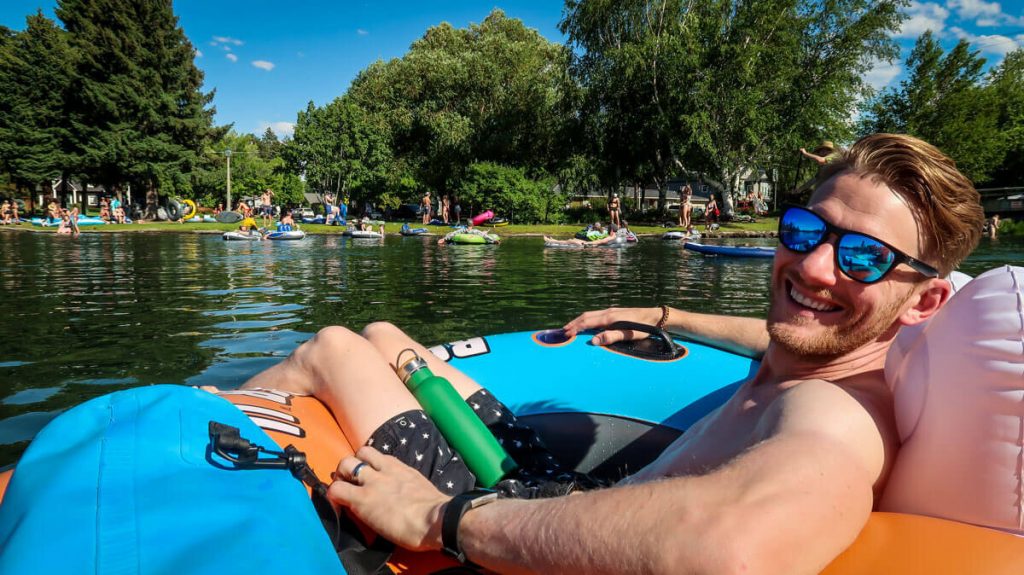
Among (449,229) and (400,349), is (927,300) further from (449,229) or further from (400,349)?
(449,229)

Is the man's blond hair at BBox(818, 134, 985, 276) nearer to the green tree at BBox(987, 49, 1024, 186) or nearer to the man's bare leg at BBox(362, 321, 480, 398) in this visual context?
the man's bare leg at BBox(362, 321, 480, 398)

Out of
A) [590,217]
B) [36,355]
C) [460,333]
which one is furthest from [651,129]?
[36,355]

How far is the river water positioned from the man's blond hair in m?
3.49

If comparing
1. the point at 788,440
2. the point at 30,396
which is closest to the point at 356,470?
the point at 788,440

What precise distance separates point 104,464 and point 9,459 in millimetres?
2134

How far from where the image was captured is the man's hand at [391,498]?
1.35 metres

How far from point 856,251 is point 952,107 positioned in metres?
38.7

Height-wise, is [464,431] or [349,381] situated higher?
[349,381]

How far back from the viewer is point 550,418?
8.52 feet

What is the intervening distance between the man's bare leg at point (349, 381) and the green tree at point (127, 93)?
32208 millimetres

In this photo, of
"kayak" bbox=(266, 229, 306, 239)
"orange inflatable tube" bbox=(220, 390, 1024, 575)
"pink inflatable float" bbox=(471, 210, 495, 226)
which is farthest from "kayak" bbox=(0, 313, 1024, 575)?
"pink inflatable float" bbox=(471, 210, 495, 226)

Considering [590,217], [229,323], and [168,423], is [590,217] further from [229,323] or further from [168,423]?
[168,423]

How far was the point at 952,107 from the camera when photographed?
31.8 meters

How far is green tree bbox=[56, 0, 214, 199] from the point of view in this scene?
1124 inches
